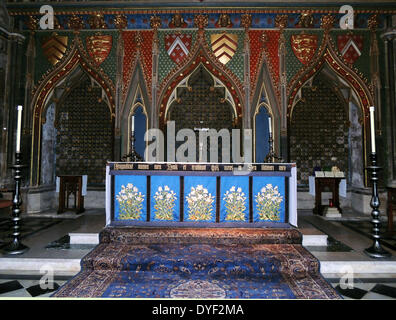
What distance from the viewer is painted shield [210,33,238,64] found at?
6.96 meters

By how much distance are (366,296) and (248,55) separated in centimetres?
599

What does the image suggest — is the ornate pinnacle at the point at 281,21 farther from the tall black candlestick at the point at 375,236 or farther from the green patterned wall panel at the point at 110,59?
the tall black candlestick at the point at 375,236

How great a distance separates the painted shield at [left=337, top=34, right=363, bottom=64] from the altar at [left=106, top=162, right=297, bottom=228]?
4.41 meters

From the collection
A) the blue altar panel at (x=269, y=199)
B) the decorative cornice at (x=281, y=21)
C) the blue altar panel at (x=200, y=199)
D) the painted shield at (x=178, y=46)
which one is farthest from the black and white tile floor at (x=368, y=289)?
the decorative cornice at (x=281, y=21)

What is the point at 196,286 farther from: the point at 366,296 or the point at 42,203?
the point at 42,203

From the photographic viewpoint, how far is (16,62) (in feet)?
22.6

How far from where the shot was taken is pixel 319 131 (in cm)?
752

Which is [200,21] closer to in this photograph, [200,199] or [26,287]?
[200,199]

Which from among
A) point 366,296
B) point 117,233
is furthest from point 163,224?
point 366,296

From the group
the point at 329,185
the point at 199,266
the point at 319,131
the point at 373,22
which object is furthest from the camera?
the point at 319,131

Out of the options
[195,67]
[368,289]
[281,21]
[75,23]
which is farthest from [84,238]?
[281,21]

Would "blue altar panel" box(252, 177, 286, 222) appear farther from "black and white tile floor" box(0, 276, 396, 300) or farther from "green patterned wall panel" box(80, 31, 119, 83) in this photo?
"green patterned wall panel" box(80, 31, 119, 83)

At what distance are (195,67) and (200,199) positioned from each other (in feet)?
13.5

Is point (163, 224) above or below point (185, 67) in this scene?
below
